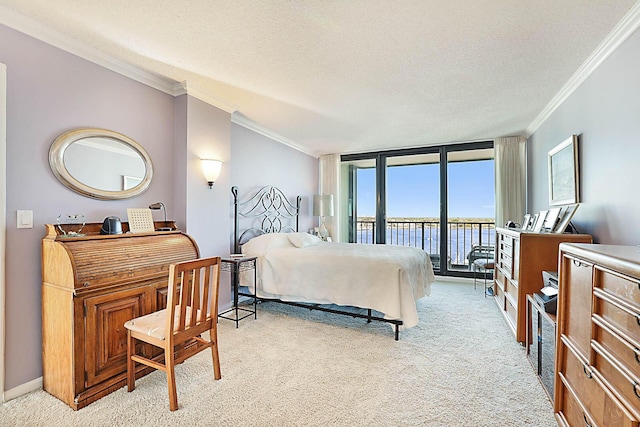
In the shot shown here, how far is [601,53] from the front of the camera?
7.66 feet

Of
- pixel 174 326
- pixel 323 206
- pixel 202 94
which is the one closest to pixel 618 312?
pixel 174 326

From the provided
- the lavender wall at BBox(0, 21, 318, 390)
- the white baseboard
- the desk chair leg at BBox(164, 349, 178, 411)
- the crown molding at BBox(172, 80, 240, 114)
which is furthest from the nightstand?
the crown molding at BBox(172, 80, 240, 114)

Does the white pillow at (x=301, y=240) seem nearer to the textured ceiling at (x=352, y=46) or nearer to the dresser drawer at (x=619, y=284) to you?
the textured ceiling at (x=352, y=46)

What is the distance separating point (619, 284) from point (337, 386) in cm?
169

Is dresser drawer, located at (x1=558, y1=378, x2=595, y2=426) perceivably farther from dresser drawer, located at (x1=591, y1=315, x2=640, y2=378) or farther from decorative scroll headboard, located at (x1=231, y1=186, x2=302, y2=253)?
decorative scroll headboard, located at (x1=231, y1=186, x2=302, y2=253)

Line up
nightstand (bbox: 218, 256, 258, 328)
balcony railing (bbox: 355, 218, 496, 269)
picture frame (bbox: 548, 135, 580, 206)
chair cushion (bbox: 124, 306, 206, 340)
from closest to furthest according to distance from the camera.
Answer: chair cushion (bbox: 124, 306, 206, 340), picture frame (bbox: 548, 135, 580, 206), nightstand (bbox: 218, 256, 258, 328), balcony railing (bbox: 355, 218, 496, 269)

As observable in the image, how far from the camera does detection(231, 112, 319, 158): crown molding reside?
3966mm

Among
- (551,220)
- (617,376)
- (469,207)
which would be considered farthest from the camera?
(469,207)

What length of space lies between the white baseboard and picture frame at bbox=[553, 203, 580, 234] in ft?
13.9

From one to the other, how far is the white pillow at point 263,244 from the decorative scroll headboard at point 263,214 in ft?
0.88

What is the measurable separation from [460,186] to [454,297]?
6.90ft

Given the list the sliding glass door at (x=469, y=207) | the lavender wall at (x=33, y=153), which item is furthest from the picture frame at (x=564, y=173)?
the lavender wall at (x=33, y=153)

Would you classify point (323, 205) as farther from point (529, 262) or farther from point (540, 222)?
point (529, 262)

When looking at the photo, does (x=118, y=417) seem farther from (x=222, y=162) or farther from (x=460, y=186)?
(x=460, y=186)
